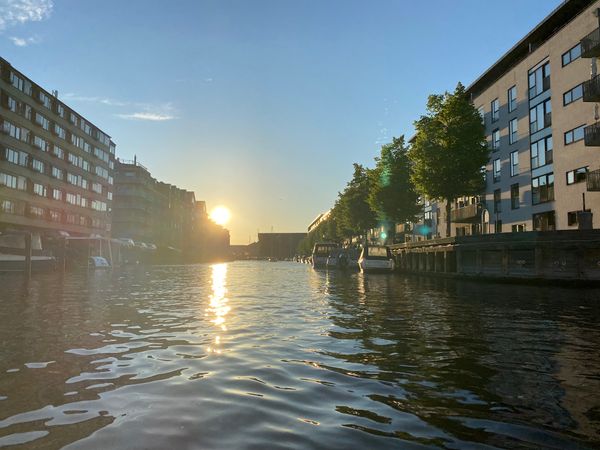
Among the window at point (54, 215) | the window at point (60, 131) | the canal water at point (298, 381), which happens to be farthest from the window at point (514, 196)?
the window at point (60, 131)

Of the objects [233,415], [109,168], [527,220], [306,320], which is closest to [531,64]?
[527,220]

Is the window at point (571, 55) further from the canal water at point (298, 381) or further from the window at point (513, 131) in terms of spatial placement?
the canal water at point (298, 381)

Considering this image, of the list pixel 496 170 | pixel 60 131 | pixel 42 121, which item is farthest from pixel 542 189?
pixel 60 131

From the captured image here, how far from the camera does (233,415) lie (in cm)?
458

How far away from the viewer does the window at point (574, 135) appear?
34719 millimetres

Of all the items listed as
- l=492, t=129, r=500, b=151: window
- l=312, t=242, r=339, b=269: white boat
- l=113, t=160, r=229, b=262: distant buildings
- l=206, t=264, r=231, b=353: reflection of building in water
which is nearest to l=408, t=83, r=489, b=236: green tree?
l=492, t=129, r=500, b=151: window

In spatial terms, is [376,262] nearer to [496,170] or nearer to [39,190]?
[496,170]

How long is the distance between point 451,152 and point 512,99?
10.9m

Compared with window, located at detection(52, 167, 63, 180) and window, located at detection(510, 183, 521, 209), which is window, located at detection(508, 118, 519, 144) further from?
window, located at detection(52, 167, 63, 180)

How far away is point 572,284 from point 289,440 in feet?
80.5

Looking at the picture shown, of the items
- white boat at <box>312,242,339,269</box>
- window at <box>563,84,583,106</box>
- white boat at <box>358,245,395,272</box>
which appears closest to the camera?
window at <box>563,84,583,106</box>

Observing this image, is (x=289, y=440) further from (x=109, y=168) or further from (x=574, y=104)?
(x=109, y=168)

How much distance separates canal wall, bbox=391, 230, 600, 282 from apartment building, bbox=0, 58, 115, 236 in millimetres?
46836

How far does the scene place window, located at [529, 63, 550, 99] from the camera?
128 ft
